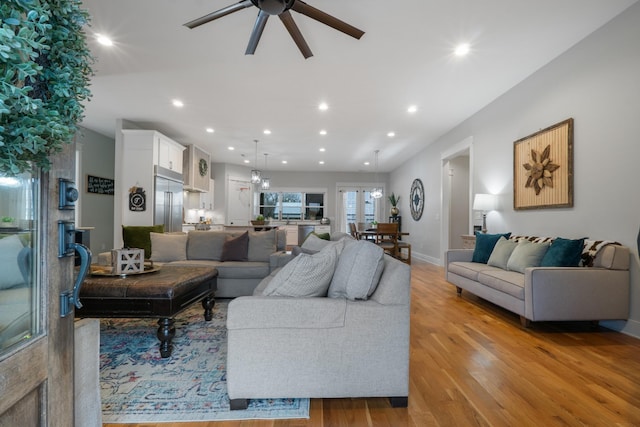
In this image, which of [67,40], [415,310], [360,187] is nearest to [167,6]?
[67,40]

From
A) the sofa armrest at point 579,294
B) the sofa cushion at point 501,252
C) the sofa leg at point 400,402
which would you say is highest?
the sofa cushion at point 501,252

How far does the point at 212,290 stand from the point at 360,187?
8740 mm

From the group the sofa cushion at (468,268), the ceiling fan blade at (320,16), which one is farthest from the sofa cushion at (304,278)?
the sofa cushion at (468,268)

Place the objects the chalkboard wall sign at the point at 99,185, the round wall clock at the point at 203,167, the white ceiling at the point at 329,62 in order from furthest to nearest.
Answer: the round wall clock at the point at 203,167 < the chalkboard wall sign at the point at 99,185 < the white ceiling at the point at 329,62

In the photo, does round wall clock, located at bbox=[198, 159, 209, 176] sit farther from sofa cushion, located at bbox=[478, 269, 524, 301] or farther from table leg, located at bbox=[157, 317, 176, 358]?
sofa cushion, located at bbox=[478, 269, 524, 301]

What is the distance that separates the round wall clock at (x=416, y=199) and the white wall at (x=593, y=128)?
10.9 feet

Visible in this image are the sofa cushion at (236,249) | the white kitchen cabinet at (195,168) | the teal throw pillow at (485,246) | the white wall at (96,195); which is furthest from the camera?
the white kitchen cabinet at (195,168)

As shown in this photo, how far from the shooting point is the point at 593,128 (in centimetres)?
313

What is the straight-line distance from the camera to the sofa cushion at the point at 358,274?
175cm

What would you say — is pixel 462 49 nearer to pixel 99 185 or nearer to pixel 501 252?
pixel 501 252

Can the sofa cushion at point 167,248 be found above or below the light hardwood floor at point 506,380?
above

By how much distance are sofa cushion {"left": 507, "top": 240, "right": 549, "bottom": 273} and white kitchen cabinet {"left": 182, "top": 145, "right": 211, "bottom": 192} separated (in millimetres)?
6590

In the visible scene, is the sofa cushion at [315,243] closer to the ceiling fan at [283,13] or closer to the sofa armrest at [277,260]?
the sofa armrest at [277,260]

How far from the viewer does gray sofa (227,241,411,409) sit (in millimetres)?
1614
